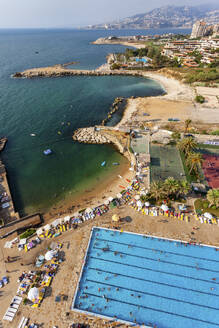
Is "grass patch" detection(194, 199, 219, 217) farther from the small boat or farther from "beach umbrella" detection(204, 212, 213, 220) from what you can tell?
the small boat

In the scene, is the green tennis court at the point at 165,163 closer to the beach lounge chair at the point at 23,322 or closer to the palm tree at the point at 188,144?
the palm tree at the point at 188,144

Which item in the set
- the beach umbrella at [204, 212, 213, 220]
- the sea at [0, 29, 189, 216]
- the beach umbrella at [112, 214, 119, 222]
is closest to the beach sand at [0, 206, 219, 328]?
the beach umbrella at [112, 214, 119, 222]

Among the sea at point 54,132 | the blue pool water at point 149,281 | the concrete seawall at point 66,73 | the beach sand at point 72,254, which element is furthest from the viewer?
the concrete seawall at point 66,73

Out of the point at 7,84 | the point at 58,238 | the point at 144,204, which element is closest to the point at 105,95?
the point at 7,84

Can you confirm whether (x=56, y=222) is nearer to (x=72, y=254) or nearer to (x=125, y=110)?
(x=72, y=254)

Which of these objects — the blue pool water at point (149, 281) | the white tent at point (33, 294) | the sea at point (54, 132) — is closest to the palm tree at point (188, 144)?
the sea at point (54, 132)

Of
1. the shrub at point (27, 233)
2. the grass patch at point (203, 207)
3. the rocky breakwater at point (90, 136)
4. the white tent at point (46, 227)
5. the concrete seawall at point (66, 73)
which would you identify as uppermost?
the concrete seawall at point (66, 73)

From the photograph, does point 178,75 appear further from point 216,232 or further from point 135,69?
point 216,232
